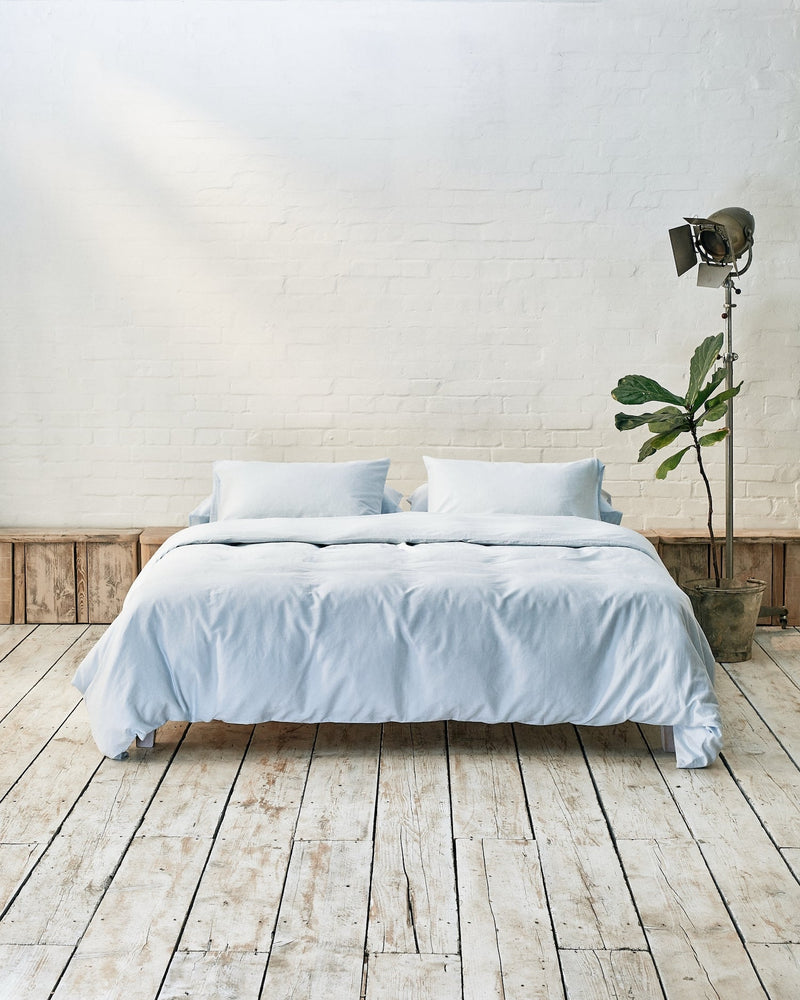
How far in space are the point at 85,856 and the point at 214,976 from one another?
661 millimetres

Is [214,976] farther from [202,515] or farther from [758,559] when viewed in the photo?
[758,559]

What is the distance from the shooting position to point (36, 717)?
359 cm

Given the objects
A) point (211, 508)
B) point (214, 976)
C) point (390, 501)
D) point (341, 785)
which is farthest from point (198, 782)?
point (390, 501)

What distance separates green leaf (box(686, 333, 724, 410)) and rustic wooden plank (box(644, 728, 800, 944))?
184cm

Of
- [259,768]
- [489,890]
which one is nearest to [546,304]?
[259,768]

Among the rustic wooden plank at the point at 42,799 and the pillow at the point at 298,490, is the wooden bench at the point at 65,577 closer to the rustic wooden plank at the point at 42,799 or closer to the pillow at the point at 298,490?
the pillow at the point at 298,490

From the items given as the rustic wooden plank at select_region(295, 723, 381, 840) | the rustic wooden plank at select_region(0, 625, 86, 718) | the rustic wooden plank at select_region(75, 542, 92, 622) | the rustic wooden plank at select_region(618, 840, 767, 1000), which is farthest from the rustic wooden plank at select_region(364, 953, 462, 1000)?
the rustic wooden plank at select_region(75, 542, 92, 622)

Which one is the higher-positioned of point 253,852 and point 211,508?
point 211,508

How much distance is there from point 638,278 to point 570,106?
0.93 meters

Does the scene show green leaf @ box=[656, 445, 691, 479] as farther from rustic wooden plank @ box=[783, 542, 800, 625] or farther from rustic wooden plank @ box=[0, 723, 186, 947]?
rustic wooden plank @ box=[0, 723, 186, 947]

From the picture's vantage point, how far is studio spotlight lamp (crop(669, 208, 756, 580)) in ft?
14.8

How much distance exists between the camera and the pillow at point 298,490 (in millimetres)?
4531

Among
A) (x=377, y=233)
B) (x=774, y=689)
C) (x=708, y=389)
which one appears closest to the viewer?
(x=774, y=689)

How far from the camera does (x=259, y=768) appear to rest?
3.10 meters
